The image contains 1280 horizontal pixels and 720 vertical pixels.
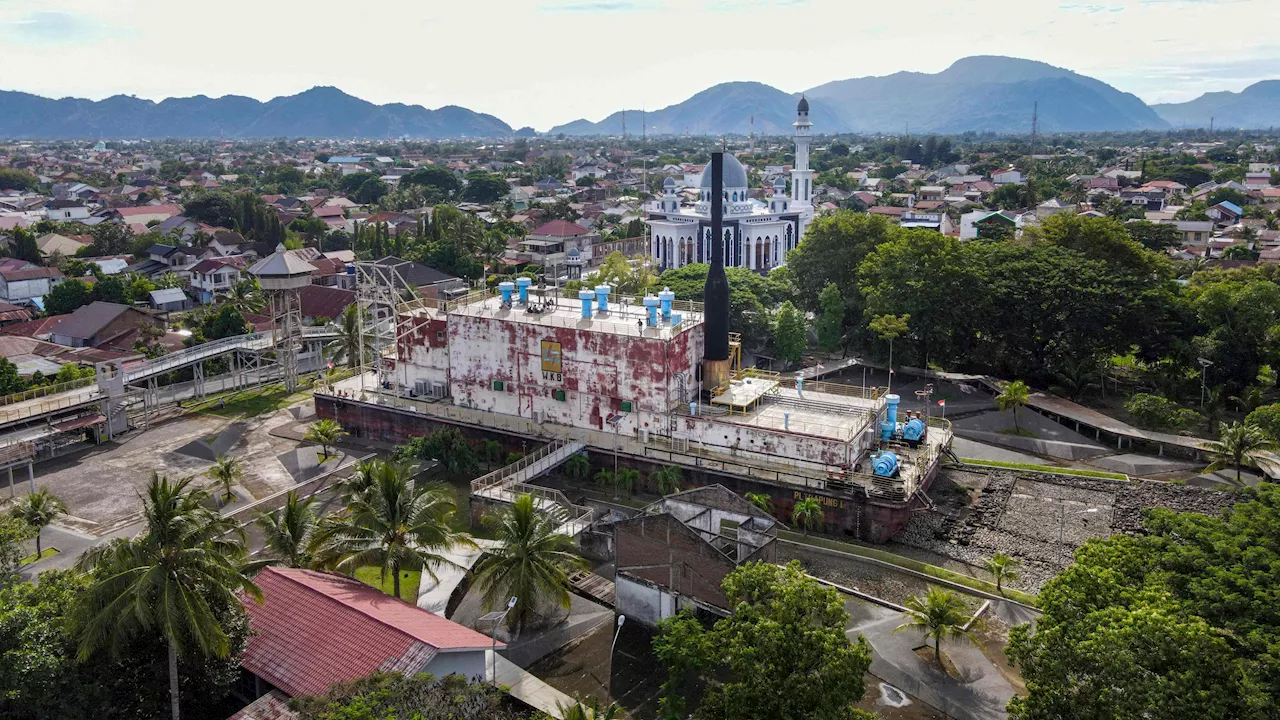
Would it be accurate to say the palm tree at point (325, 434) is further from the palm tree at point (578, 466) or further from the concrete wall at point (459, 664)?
the concrete wall at point (459, 664)

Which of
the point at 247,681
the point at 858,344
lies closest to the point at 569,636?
the point at 247,681

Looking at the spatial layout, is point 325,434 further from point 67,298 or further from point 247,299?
point 67,298

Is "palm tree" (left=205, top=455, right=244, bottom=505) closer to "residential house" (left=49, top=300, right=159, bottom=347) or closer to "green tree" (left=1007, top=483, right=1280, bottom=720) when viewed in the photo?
"residential house" (left=49, top=300, right=159, bottom=347)

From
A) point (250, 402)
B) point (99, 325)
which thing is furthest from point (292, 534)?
point (99, 325)

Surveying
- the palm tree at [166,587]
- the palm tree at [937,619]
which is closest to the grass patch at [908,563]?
the palm tree at [937,619]

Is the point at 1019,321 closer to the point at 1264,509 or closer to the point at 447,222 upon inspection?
the point at 1264,509

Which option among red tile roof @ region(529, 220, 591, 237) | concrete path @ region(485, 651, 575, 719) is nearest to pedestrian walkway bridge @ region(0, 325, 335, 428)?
concrete path @ region(485, 651, 575, 719)
